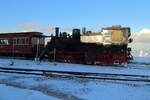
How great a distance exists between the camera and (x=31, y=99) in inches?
345

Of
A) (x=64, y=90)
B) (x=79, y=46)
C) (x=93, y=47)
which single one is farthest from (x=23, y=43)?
(x=64, y=90)

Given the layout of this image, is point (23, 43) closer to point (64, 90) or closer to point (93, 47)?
point (93, 47)

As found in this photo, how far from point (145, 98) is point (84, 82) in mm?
4328

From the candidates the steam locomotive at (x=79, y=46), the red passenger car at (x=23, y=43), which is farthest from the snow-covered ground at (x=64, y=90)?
the red passenger car at (x=23, y=43)

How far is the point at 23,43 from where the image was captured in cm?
3098

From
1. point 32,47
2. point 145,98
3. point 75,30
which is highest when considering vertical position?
point 75,30

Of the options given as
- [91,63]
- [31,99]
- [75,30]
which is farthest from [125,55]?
[31,99]

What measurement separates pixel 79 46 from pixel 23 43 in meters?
8.08

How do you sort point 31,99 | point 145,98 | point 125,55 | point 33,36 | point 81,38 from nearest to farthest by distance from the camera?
point 31,99 < point 145,98 < point 125,55 < point 81,38 < point 33,36

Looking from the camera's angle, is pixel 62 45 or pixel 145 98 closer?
pixel 145 98

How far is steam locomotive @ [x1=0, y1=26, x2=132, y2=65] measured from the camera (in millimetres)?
25297

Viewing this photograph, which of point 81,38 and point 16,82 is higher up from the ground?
point 81,38

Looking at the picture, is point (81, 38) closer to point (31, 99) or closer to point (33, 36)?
point (33, 36)

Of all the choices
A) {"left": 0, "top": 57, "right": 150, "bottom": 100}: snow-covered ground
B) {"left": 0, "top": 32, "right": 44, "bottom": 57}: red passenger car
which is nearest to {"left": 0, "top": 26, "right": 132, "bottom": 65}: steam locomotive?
{"left": 0, "top": 32, "right": 44, "bottom": 57}: red passenger car
